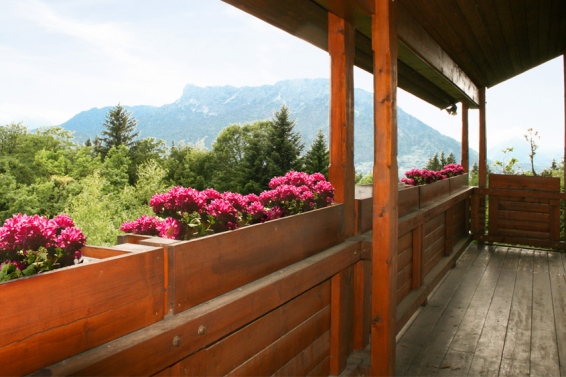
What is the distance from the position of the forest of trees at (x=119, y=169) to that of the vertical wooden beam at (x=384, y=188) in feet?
94.7

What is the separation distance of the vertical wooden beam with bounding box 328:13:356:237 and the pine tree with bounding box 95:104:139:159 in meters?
43.5

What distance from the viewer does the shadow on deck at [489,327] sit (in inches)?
117

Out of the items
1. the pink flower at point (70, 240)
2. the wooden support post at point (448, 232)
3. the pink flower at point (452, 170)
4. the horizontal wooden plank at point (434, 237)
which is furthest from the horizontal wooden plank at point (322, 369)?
the pink flower at point (452, 170)

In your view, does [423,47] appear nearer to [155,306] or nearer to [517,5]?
[517,5]

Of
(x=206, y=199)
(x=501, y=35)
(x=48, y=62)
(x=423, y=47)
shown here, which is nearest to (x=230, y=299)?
(x=206, y=199)

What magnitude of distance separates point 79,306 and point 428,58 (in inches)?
149

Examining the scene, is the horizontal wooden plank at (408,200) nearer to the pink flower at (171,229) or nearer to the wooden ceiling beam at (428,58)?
the wooden ceiling beam at (428,58)

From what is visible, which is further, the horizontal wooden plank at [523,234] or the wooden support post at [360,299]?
the horizontal wooden plank at [523,234]

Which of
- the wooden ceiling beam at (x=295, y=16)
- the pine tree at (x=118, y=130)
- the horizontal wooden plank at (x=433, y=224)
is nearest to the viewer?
the wooden ceiling beam at (x=295, y=16)

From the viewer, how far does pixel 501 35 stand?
4926mm

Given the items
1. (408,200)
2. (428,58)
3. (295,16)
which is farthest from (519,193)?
(295,16)

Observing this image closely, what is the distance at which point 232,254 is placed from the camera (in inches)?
67.4

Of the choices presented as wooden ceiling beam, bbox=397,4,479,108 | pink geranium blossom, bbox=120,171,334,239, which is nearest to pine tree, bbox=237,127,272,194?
wooden ceiling beam, bbox=397,4,479,108

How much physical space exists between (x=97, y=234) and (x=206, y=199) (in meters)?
32.1
